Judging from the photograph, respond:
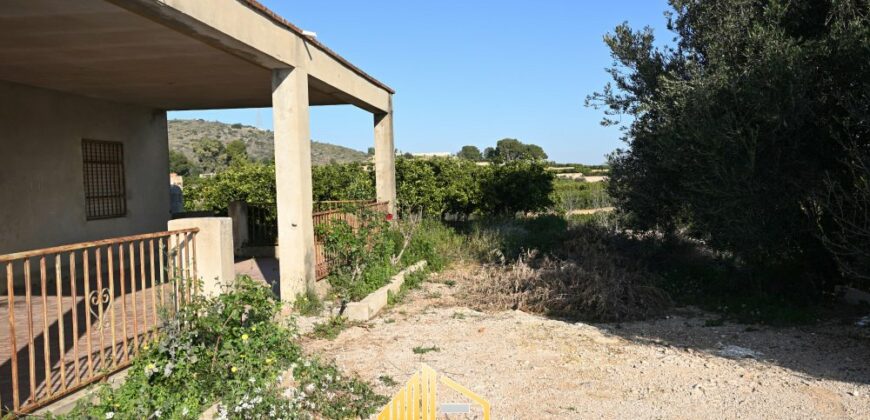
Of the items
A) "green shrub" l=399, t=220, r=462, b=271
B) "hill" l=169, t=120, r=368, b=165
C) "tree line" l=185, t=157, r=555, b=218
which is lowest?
"green shrub" l=399, t=220, r=462, b=271

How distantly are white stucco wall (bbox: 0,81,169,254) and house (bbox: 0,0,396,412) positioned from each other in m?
0.02

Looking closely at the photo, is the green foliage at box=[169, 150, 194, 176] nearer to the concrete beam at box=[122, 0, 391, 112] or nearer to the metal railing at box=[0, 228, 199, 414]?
the concrete beam at box=[122, 0, 391, 112]

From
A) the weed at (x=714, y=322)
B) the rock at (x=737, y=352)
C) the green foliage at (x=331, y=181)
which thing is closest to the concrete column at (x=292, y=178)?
the rock at (x=737, y=352)

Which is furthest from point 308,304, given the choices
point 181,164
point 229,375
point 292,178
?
point 181,164

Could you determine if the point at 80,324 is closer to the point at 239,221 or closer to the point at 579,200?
the point at 239,221

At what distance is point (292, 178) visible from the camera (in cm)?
782

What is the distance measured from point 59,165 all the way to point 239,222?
4286mm

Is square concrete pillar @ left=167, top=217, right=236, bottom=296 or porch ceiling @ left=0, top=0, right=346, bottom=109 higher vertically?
porch ceiling @ left=0, top=0, right=346, bottom=109

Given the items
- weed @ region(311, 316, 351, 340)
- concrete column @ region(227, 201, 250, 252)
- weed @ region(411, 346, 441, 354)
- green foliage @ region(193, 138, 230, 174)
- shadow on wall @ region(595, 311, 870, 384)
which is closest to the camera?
shadow on wall @ region(595, 311, 870, 384)

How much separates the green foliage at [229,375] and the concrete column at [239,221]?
8.85 meters

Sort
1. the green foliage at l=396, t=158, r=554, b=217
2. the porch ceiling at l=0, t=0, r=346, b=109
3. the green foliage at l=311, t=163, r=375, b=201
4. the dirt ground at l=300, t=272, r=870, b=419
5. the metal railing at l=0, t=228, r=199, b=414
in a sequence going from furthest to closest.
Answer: the green foliage at l=396, t=158, r=554, b=217 < the green foliage at l=311, t=163, r=375, b=201 < the porch ceiling at l=0, t=0, r=346, b=109 < the dirt ground at l=300, t=272, r=870, b=419 < the metal railing at l=0, t=228, r=199, b=414

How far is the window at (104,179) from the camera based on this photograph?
1058 centimetres

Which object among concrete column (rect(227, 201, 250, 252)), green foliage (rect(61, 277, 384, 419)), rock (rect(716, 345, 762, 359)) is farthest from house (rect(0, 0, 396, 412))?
rock (rect(716, 345, 762, 359))

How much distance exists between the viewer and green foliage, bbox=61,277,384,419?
4031 mm
